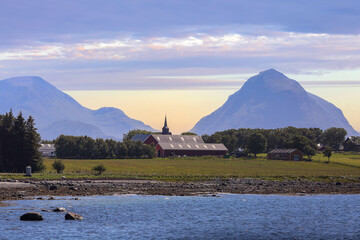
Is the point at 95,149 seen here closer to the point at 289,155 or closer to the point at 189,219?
the point at 289,155

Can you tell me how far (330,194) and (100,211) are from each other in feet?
119

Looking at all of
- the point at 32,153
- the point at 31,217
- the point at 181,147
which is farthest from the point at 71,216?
the point at 181,147

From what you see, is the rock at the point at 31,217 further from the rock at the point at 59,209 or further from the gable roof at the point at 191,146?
the gable roof at the point at 191,146

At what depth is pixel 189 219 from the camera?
4769 centimetres

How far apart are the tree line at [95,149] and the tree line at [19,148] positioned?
57197 mm

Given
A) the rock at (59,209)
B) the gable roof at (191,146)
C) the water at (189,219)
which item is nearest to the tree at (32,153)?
the water at (189,219)

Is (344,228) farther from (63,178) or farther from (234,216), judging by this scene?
(63,178)

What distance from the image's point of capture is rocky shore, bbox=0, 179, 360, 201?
63275 millimetres

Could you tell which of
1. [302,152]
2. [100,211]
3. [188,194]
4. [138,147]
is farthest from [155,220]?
[302,152]

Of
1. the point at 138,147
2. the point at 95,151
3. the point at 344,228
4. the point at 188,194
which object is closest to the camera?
the point at 344,228

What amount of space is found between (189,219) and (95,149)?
10094cm

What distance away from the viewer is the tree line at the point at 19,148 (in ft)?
279

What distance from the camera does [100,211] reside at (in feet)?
165

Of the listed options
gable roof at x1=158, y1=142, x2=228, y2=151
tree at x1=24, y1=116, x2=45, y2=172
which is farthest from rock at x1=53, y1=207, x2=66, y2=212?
gable roof at x1=158, y1=142, x2=228, y2=151
